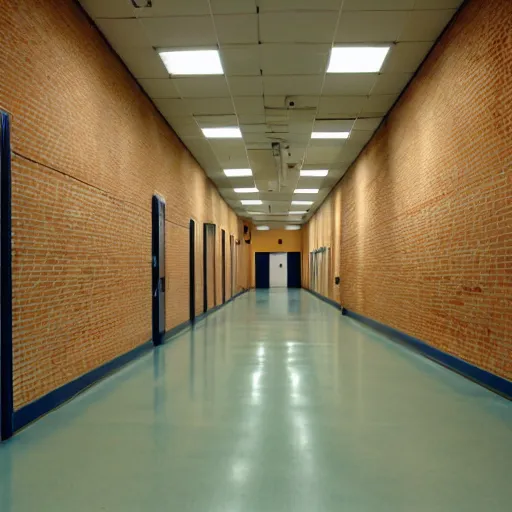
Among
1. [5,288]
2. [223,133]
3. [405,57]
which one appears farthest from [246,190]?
[5,288]

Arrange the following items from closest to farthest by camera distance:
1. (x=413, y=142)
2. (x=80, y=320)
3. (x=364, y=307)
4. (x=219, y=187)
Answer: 1. (x=80, y=320)
2. (x=413, y=142)
3. (x=364, y=307)
4. (x=219, y=187)

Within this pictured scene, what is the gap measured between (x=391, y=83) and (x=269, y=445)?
5504mm

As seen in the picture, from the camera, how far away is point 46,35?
3.78 meters

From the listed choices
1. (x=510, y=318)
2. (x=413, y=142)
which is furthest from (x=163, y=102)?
(x=510, y=318)

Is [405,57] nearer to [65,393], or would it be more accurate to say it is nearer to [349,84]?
[349,84]

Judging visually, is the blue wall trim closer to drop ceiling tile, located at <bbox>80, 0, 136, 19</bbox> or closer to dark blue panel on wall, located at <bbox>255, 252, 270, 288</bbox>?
drop ceiling tile, located at <bbox>80, 0, 136, 19</bbox>

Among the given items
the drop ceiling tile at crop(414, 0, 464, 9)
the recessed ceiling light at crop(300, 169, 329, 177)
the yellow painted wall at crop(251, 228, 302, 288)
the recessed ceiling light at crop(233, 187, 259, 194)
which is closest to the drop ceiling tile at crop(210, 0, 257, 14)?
the drop ceiling tile at crop(414, 0, 464, 9)

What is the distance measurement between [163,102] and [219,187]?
22.5 ft

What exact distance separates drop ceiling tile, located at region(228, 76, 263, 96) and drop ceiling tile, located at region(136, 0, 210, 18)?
158 cm

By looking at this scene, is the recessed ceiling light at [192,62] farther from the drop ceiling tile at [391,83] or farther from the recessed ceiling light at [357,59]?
the drop ceiling tile at [391,83]

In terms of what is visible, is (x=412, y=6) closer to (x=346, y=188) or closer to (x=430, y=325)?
(x=430, y=325)

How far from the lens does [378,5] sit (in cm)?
449

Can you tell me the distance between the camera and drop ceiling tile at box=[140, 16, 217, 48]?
4.73 metres

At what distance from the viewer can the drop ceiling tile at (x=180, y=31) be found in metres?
4.73
